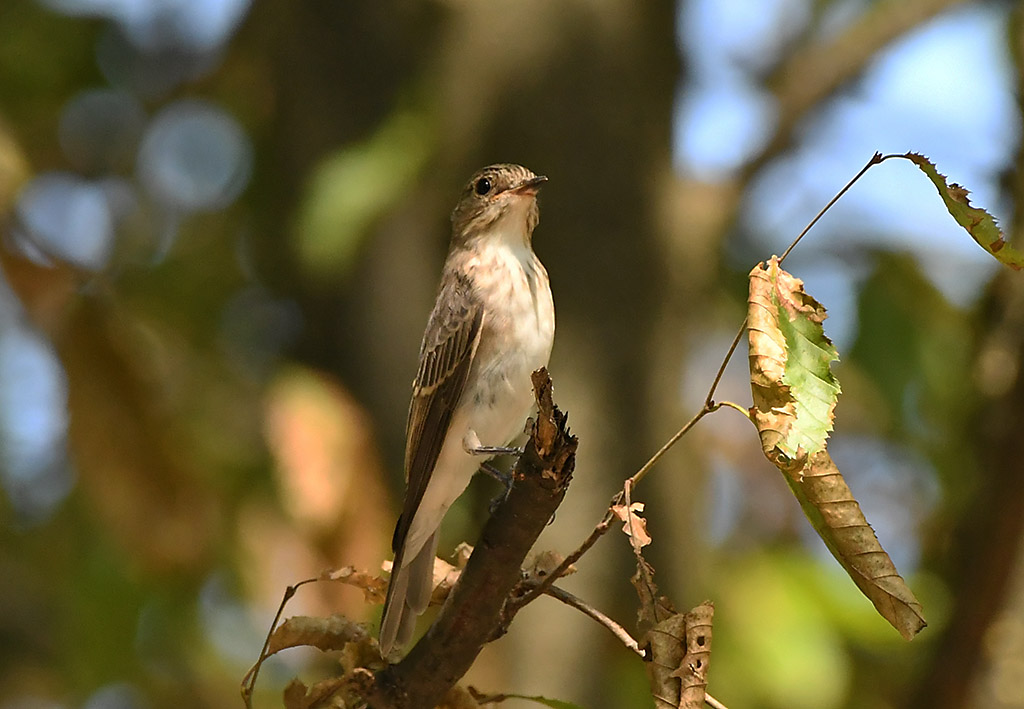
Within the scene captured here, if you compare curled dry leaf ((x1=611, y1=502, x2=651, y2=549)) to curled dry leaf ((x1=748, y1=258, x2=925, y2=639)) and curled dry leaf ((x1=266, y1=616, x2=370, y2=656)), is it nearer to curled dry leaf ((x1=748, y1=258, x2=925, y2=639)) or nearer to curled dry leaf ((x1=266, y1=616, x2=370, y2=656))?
curled dry leaf ((x1=748, y1=258, x2=925, y2=639))

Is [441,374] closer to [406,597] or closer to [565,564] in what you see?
[406,597]

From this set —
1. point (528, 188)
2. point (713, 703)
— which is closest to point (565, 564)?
point (713, 703)

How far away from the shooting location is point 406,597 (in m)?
2.84

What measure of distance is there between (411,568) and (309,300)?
253 centimetres

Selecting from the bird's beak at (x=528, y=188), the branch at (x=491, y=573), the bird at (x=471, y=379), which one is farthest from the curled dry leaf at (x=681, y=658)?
the bird's beak at (x=528, y=188)

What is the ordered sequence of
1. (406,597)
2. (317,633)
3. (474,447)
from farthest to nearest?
(474,447)
(406,597)
(317,633)

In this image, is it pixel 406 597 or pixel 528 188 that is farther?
pixel 528 188

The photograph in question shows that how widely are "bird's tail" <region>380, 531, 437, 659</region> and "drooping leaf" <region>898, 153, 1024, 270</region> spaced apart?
1.40m

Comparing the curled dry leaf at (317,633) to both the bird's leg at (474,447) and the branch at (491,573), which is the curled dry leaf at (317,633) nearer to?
the branch at (491,573)

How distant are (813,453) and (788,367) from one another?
5.9 inches

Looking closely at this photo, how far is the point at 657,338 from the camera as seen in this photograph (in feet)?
16.0

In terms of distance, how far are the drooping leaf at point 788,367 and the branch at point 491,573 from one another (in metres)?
0.33

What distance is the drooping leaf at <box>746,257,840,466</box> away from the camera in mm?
1733

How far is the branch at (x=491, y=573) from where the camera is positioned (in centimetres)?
196
